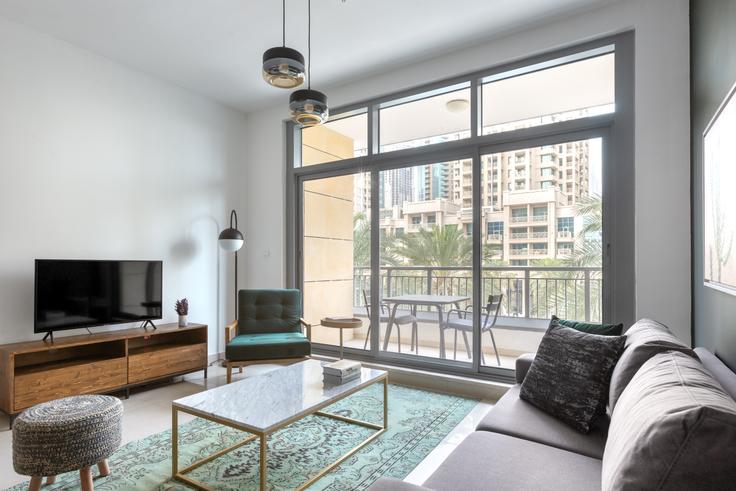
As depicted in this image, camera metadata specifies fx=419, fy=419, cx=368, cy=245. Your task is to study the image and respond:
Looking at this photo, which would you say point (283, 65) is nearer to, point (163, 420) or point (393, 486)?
point (393, 486)

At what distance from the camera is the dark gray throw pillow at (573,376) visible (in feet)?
6.14

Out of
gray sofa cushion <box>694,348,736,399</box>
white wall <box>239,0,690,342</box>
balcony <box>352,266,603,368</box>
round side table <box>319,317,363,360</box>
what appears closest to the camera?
gray sofa cushion <box>694,348,736,399</box>

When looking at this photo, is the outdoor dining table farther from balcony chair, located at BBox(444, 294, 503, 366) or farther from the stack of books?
the stack of books

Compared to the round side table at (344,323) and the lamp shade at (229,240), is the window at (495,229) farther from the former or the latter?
the lamp shade at (229,240)

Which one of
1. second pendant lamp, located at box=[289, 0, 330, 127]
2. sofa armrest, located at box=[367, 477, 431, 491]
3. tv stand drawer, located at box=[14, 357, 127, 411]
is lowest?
tv stand drawer, located at box=[14, 357, 127, 411]

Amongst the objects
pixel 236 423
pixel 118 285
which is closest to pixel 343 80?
pixel 118 285

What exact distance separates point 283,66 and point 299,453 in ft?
7.33

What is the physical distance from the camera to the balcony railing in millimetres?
3400

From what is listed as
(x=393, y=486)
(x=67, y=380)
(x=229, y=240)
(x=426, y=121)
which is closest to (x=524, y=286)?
(x=426, y=121)

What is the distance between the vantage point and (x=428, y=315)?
4.19 metres

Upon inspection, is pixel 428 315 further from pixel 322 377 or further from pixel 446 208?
pixel 322 377

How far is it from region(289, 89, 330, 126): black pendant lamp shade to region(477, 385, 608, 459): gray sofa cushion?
1.90 metres

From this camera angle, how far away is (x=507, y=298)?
3746 millimetres

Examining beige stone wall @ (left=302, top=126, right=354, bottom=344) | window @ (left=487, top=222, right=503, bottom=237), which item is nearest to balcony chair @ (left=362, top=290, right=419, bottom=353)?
beige stone wall @ (left=302, top=126, right=354, bottom=344)
